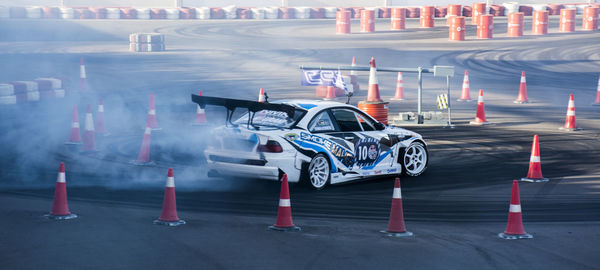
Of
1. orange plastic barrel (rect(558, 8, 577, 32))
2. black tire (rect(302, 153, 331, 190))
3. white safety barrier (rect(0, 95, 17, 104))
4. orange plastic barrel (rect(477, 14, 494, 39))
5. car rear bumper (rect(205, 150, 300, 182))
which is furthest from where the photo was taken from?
orange plastic barrel (rect(558, 8, 577, 32))

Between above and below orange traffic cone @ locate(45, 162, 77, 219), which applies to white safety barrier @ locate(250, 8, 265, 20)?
above

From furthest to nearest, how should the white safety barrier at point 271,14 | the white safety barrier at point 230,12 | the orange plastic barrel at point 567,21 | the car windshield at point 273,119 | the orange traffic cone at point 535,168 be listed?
the white safety barrier at point 271,14 < the white safety barrier at point 230,12 < the orange plastic barrel at point 567,21 < the orange traffic cone at point 535,168 < the car windshield at point 273,119

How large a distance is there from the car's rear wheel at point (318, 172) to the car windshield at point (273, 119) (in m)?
0.60

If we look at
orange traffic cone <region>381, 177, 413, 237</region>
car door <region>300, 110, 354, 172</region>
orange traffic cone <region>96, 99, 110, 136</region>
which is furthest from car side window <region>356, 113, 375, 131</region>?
orange traffic cone <region>96, 99, 110, 136</region>

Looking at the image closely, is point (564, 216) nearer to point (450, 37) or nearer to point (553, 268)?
point (553, 268)

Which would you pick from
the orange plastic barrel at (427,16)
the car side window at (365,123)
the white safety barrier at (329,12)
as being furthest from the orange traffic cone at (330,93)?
the white safety barrier at (329,12)

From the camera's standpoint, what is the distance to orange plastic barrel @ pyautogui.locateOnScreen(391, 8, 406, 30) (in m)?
46.3

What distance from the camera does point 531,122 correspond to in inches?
739

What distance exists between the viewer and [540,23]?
42.7 metres

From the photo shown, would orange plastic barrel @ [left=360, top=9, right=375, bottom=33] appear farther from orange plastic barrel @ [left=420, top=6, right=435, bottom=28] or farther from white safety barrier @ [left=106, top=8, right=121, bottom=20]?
white safety barrier @ [left=106, top=8, right=121, bottom=20]

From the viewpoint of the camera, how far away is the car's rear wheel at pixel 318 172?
11.1 metres

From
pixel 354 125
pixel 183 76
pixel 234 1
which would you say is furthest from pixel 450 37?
pixel 234 1

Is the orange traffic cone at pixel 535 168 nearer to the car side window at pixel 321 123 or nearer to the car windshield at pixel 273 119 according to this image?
the car side window at pixel 321 123

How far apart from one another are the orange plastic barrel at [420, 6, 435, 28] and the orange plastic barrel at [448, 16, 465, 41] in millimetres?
6957
